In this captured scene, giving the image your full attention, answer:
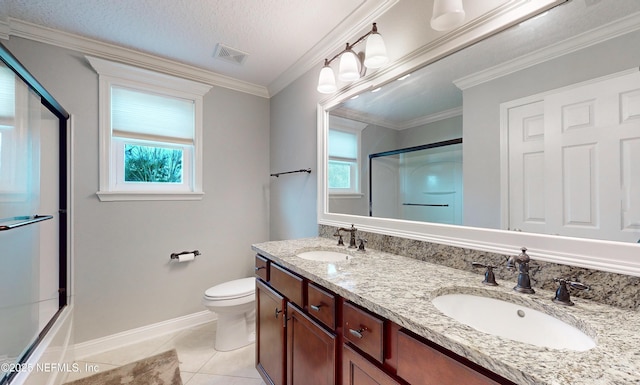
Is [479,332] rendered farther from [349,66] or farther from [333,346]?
[349,66]

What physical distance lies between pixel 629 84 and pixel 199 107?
2666mm

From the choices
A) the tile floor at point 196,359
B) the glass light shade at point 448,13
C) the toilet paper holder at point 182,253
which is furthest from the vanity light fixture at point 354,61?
the tile floor at point 196,359

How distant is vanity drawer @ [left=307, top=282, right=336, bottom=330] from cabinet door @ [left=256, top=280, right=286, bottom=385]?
28cm

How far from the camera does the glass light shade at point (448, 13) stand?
3.38 feet

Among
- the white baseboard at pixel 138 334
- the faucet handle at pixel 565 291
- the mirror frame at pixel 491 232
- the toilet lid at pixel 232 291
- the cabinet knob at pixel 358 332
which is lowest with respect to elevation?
the white baseboard at pixel 138 334

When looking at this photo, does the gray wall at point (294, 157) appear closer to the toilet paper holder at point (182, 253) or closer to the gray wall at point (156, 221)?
the gray wall at point (156, 221)

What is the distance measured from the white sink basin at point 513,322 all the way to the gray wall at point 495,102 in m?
0.34

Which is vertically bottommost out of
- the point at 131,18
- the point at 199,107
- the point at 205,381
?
the point at 205,381

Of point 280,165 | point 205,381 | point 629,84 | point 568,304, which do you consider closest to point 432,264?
point 568,304

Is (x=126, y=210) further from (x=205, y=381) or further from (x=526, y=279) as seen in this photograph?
(x=526, y=279)

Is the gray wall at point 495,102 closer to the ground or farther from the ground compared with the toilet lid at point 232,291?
farther from the ground

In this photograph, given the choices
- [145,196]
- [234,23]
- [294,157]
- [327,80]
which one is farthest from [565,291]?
[145,196]

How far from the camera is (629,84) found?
755 millimetres

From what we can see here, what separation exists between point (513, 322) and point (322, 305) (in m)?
0.65
